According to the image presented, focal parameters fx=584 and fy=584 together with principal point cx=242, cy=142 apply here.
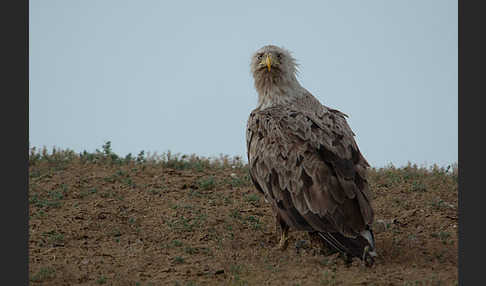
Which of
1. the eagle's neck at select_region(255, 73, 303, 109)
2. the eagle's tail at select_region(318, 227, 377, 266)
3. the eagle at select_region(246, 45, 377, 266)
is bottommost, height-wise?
the eagle's tail at select_region(318, 227, 377, 266)

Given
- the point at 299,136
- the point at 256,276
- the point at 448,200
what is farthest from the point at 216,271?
the point at 448,200

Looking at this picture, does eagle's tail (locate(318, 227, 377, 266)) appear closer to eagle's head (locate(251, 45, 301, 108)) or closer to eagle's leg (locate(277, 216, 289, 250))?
eagle's leg (locate(277, 216, 289, 250))

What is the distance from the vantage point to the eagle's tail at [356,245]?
8148 mm

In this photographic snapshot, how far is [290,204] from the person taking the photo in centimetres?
890

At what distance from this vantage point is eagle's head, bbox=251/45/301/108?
10.6m

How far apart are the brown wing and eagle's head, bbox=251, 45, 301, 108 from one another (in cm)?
73

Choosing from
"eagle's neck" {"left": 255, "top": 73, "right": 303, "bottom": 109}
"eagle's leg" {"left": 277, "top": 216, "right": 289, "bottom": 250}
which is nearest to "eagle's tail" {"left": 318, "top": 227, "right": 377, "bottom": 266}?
"eagle's leg" {"left": 277, "top": 216, "right": 289, "bottom": 250}

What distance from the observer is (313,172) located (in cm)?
874

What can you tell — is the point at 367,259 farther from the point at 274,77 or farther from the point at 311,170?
the point at 274,77

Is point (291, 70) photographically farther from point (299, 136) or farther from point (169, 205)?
point (169, 205)

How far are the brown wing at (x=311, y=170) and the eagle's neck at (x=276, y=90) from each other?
0.64 metres

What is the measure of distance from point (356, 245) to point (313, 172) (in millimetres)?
1247

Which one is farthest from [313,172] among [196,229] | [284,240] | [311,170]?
[196,229]

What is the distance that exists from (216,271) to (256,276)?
2.02 ft
